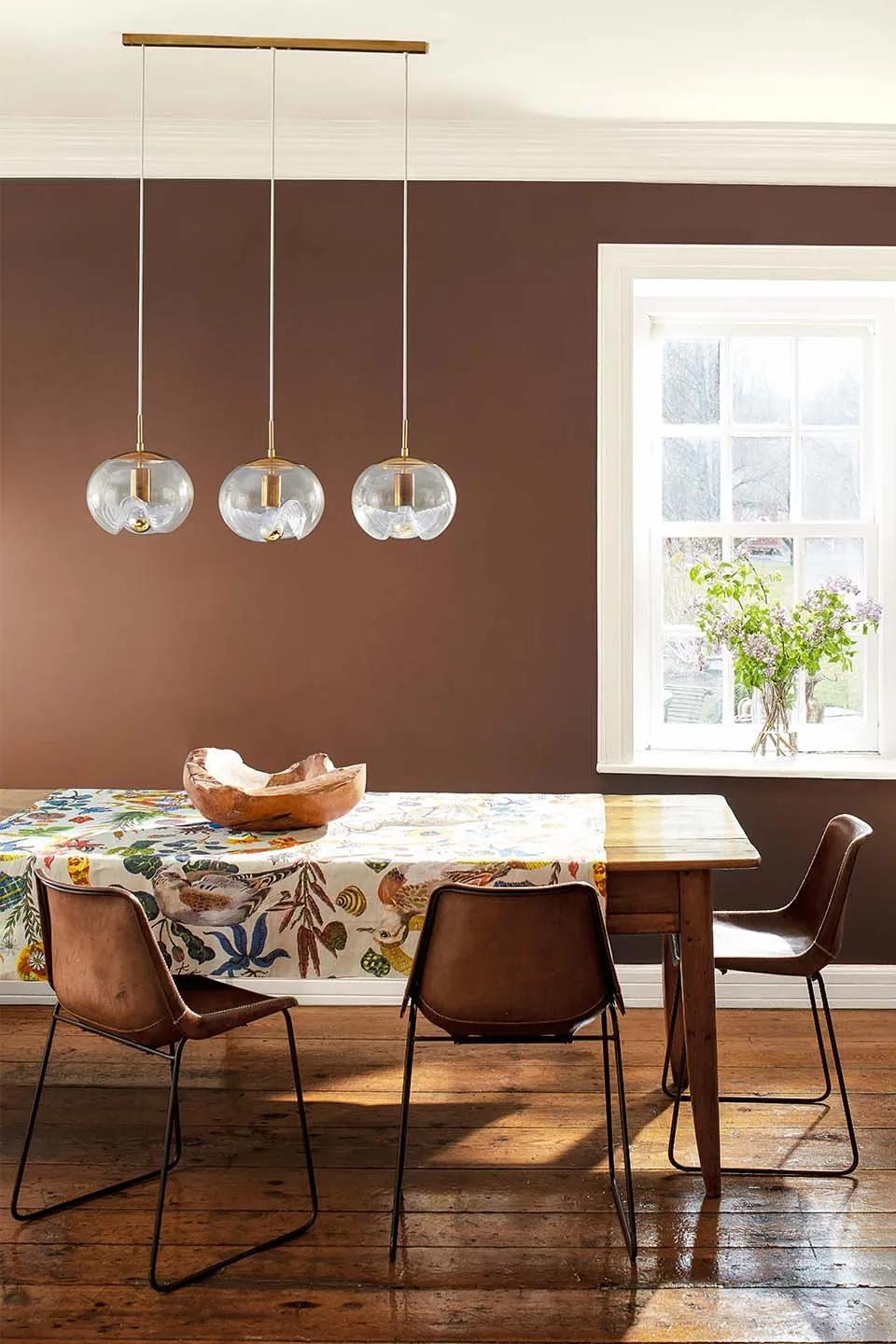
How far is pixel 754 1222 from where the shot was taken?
254 cm

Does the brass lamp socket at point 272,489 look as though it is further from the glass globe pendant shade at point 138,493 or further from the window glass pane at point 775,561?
the window glass pane at point 775,561

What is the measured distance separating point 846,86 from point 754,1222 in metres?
3.28

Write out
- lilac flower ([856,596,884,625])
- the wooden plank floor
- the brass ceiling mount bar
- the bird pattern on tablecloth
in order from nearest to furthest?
1. the wooden plank floor
2. the bird pattern on tablecloth
3. the brass ceiling mount bar
4. lilac flower ([856,596,884,625])

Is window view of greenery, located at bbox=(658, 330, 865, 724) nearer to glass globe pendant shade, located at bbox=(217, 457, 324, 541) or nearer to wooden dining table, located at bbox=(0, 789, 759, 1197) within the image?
wooden dining table, located at bbox=(0, 789, 759, 1197)

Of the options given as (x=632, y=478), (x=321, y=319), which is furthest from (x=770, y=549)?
(x=321, y=319)

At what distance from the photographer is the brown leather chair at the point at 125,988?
2320 millimetres

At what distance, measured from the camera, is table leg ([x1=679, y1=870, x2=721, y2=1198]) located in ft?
8.60

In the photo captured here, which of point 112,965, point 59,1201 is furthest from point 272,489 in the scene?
point 59,1201

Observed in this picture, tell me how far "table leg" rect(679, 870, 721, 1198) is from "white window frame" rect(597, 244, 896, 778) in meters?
1.38

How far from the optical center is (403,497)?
9.26 feet

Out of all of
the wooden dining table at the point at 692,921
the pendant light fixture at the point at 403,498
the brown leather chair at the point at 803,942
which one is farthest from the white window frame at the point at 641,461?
the wooden dining table at the point at 692,921

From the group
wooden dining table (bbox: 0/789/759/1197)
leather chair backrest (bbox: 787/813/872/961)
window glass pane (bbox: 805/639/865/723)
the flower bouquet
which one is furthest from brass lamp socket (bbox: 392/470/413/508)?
window glass pane (bbox: 805/639/865/723)

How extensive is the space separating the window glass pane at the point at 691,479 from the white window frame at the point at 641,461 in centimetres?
18

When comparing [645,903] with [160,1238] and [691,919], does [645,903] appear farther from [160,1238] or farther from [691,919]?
[160,1238]
